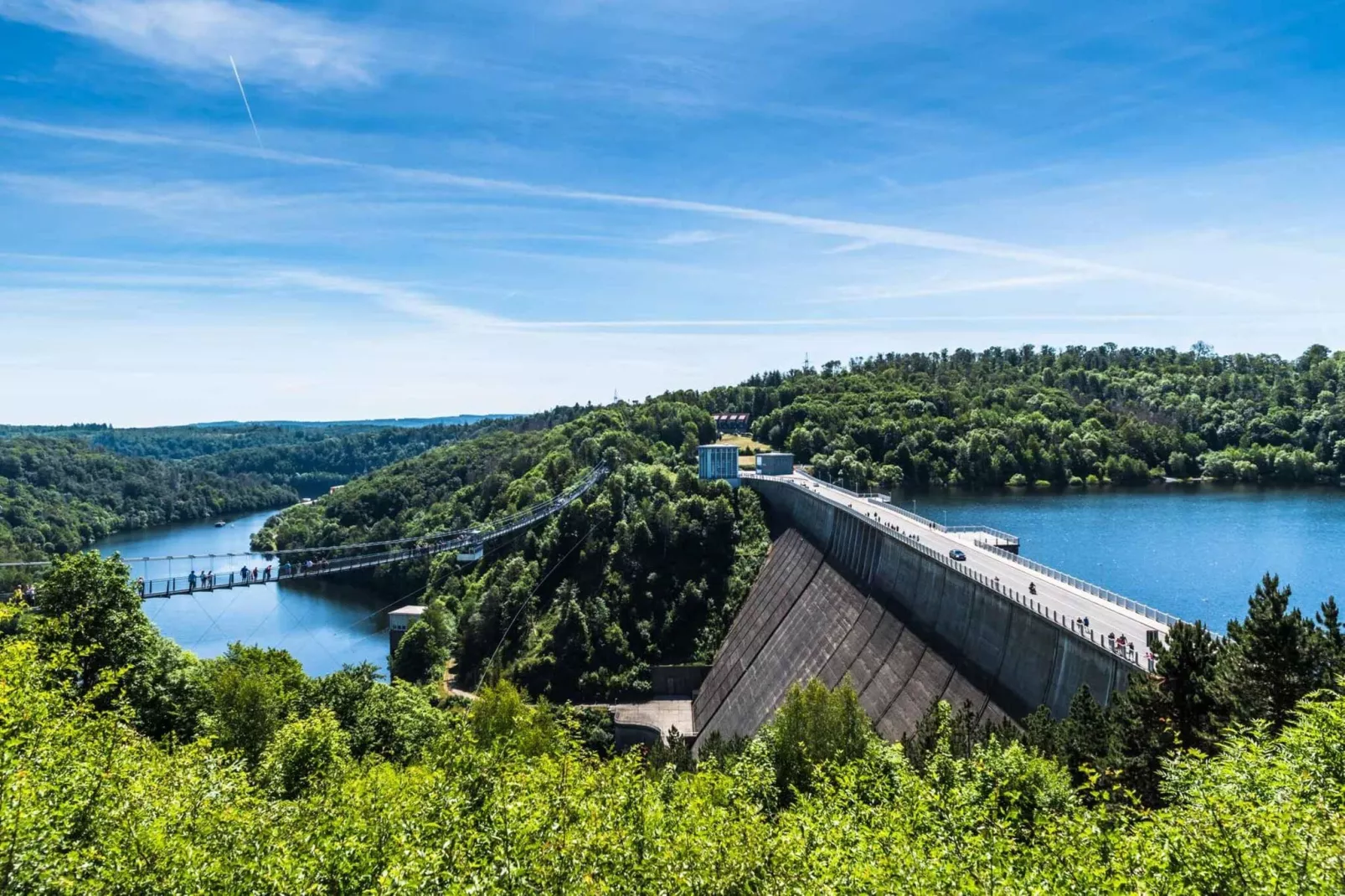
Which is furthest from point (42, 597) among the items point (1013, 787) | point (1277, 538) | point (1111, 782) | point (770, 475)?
point (1277, 538)

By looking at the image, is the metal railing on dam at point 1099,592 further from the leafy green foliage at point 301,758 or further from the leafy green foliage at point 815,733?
the leafy green foliage at point 301,758

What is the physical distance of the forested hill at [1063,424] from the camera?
11406 cm

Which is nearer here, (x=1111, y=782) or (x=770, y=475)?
(x=1111, y=782)

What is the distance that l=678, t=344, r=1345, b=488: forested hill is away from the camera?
374ft

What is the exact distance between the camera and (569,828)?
12219mm

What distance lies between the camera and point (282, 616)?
95250 mm

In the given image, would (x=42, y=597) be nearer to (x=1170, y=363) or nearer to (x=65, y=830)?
(x=65, y=830)

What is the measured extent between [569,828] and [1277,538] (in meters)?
78.8

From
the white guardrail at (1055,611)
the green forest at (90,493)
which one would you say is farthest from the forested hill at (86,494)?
the white guardrail at (1055,611)

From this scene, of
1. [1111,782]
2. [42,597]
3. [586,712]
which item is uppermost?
[42,597]

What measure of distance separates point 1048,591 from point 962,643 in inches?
174

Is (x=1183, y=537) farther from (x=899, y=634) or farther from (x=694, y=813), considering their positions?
(x=694, y=813)

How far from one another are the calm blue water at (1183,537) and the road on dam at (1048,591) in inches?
478

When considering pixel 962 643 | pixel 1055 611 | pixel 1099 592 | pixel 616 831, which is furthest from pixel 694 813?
pixel 1099 592
